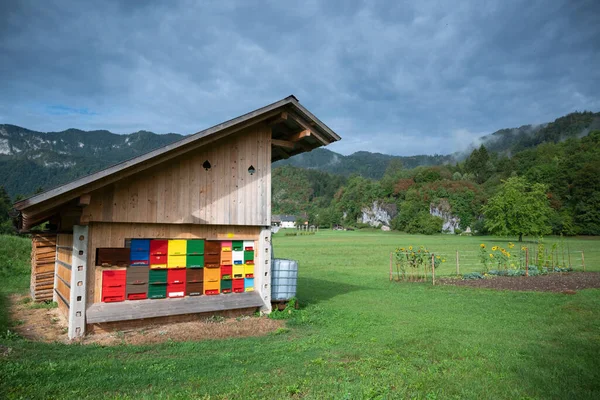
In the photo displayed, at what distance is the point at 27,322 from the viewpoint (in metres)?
11.7

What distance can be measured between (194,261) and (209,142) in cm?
330

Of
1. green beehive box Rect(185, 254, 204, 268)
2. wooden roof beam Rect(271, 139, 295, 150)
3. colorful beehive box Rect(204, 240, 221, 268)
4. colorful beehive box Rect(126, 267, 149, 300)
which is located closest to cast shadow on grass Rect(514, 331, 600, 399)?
colorful beehive box Rect(204, 240, 221, 268)

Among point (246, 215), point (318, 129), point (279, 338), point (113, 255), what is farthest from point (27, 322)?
point (318, 129)

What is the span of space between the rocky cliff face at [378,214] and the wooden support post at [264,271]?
124 metres

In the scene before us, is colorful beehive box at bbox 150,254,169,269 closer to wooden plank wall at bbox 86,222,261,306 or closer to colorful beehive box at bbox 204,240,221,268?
wooden plank wall at bbox 86,222,261,306

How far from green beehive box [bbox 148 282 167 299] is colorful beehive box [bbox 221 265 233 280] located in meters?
1.67

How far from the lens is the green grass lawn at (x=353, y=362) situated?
5648 mm

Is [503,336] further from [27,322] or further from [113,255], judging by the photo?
[27,322]

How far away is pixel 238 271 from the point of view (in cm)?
1186

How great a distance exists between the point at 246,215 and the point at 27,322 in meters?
7.12

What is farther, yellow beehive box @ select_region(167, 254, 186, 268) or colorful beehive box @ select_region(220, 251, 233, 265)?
colorful beehive box @ select_region(220, 251, 233, 265)

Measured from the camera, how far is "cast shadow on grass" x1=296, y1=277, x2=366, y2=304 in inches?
611

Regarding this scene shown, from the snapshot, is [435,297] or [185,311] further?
[435,297]

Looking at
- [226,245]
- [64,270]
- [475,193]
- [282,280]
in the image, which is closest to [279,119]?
[226,245]
